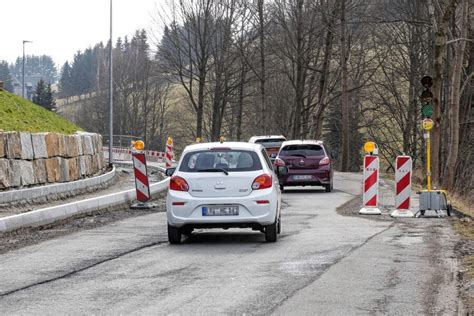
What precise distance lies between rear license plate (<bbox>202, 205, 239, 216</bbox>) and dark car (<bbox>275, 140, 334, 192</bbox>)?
46.2 feet

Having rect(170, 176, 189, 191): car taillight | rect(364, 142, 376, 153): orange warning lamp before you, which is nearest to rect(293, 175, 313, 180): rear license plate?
rect(364, 142, 376, 153): orange warning lamp

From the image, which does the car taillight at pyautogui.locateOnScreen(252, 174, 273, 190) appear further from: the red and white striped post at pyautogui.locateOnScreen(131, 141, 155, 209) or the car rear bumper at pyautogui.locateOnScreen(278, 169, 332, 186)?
the car rear bumper at pyautogui.locateOnScreen(278, 169, 332, 186)

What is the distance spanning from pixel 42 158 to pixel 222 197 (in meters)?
11.8

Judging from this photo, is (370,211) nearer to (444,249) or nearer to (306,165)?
(444,249)

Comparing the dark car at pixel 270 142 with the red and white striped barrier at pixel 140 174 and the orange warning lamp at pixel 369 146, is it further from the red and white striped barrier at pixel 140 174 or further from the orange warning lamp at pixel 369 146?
the orange warning lamp at pixel 369 146

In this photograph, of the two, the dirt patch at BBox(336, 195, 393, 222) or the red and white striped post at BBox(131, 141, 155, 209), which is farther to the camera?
the red and white striped post at BBox(131, 141, 155, 209)

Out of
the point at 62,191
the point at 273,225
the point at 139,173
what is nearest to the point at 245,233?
the point at 273,225

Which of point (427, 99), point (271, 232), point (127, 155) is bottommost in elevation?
point (271, 232)

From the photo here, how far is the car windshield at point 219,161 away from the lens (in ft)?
44.1

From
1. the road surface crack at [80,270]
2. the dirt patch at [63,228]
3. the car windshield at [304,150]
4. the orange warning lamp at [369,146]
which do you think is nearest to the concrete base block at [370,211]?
the orange warning lamp at [369,146]

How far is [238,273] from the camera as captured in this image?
32.9 feet

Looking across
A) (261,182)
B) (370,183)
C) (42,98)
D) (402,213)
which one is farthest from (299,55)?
(42,98)

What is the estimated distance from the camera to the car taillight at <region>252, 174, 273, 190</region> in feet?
43.5

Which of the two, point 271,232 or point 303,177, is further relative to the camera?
point 303,177
